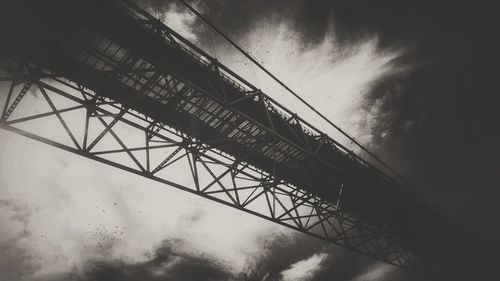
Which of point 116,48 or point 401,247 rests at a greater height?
point 116,48

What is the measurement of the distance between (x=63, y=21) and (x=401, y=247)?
14.4m

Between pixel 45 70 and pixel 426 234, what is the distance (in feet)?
49.7

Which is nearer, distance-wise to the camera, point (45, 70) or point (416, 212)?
point (45, 70)

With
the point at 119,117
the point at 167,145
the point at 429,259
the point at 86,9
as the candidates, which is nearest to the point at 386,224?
the point at 429,259

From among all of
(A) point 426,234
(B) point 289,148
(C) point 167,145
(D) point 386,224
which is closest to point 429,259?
(A) point 426,234

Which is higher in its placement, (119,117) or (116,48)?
(116,48)

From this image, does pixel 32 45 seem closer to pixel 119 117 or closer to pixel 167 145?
pixel 119 117

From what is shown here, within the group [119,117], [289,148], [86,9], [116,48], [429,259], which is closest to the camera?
[86,9]

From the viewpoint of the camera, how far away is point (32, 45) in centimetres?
543

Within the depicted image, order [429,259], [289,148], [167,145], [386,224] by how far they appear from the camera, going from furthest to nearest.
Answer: [429,259] → [386,224] → [289,148] → [167,145]

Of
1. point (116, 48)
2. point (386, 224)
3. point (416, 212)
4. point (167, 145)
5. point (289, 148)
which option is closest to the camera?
point (116, 48)

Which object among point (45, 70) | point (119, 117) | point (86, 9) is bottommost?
point (119, 117)

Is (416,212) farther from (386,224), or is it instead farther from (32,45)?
(32,45)

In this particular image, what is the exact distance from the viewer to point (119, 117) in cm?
644
